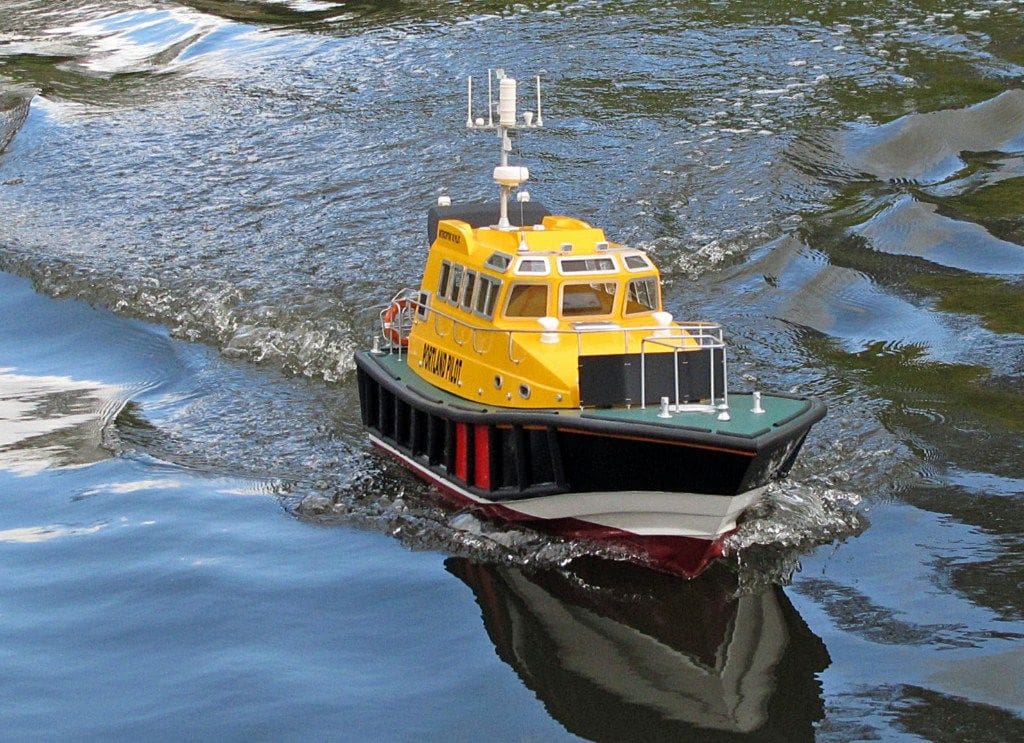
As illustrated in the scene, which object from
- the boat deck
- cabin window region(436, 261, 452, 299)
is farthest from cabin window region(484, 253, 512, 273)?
the boat deck

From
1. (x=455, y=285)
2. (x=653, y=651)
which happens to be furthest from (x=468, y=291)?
(x=653, y=651)

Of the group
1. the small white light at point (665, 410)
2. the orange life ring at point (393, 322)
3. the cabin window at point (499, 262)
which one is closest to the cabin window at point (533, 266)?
the cabin window at point (499, 262)

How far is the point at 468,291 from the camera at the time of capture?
15477 mm

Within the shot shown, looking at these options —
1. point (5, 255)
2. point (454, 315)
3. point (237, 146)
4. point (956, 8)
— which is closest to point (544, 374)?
point (454, 315)

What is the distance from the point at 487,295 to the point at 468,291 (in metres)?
0.51

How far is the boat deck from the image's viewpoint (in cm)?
1285

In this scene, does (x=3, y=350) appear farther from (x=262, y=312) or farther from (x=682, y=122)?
(x=682, y=122)

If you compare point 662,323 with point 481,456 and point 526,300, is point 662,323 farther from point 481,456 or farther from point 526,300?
point 481,456

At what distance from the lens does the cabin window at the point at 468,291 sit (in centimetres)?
1537

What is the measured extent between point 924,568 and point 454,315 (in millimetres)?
5442

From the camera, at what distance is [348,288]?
2255 centimetres

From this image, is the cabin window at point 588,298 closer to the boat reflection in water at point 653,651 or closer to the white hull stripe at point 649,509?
the white hull stripe at point 649,509

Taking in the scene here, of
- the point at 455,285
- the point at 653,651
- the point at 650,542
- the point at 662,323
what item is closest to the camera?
the point at 653,651

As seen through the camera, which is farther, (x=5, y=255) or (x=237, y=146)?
(x=237, y=146)
